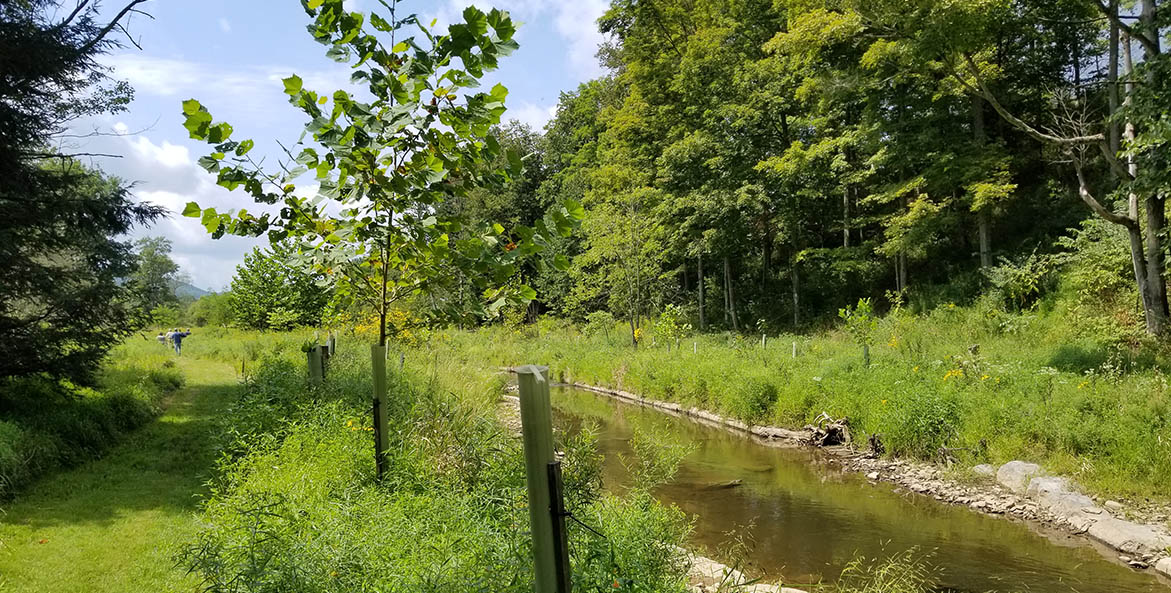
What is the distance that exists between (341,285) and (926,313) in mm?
17981

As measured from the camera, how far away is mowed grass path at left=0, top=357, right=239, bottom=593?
459 centimetres

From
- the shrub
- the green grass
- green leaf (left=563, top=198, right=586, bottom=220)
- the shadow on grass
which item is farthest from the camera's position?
the shrub

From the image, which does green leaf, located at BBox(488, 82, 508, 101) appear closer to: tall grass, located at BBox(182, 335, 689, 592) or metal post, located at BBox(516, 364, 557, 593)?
metal post, located at BBox(516, 364, 557, 593)

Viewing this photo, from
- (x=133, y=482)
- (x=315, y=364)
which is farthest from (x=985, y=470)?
(x=133, y=482)

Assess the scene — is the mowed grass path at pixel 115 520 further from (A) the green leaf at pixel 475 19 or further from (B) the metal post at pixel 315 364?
(A) the green leaf at pixel 475 19

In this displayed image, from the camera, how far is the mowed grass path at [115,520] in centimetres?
459

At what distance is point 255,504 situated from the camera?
3980mm

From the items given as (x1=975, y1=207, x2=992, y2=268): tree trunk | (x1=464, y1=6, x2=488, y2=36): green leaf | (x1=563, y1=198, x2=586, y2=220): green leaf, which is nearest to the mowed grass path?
(x1=563, y1=198, x2=586, y2=220): green leaf

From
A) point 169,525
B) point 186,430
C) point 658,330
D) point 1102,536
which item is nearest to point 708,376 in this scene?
point 658,330

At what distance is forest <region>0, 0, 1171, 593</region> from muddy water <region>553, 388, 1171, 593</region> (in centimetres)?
6

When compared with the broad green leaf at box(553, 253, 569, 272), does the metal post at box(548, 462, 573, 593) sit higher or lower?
lower

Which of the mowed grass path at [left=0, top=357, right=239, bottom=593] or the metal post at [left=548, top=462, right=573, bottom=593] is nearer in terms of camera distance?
the metal post at [left=548, top=462, right=573, bottom=593]

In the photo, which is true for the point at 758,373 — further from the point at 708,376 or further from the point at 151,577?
the point at 151,577

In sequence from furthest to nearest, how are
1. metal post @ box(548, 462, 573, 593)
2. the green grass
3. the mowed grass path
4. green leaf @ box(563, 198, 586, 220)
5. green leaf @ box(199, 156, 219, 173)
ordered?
1. the green grass
2. the mowed grass path
3. green leaf @ box(199, 156, 219, 173)
4. green leaf @ box(563, 198, 586, 220)
5. metal post @ box(548, 462, 573, 593)
